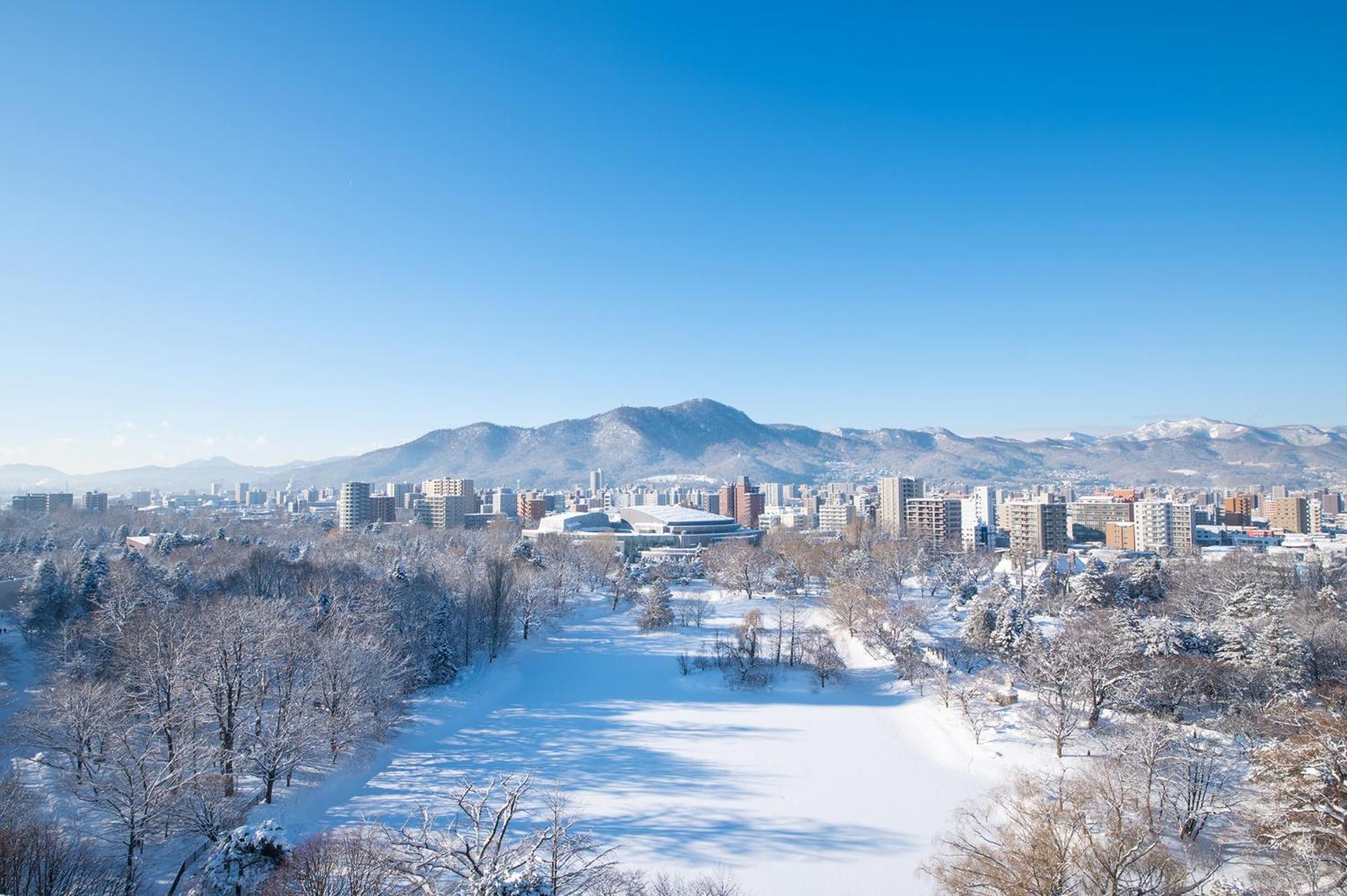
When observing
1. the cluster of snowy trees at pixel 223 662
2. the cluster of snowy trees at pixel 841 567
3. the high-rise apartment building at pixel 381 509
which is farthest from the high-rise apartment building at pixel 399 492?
the cluster of snowy trees at pixel 223 662

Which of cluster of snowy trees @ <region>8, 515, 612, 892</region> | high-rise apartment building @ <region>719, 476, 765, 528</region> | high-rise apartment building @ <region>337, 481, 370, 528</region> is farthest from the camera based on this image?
high-rise apartment building @ <region>719, 476, 765, 528</region>

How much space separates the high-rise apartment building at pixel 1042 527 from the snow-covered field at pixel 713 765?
47517 millimetres

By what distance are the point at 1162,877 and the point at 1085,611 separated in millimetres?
25544

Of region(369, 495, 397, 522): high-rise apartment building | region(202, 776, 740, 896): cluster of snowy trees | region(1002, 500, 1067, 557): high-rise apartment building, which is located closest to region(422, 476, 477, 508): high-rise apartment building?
region(369, 495, 397, 522): high-rise apartment building

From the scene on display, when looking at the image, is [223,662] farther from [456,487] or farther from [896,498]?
[456,487]

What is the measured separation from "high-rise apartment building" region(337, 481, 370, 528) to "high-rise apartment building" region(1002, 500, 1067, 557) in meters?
82.0

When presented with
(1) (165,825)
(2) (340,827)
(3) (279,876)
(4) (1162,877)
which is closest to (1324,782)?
(4) (1162,877)

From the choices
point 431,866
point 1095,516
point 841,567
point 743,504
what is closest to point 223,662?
point 431,866

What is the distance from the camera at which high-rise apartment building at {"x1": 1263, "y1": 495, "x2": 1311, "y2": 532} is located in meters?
85.2

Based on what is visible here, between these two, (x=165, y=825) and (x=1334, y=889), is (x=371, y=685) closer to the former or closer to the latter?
(x=165, y=825)

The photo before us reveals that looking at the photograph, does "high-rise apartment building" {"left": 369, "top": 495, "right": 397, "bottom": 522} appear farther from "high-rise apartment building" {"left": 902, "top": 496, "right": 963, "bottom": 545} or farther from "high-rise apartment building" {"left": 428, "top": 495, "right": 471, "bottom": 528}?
"high-rise apartment building" {"left": 902, "top": 496, "right": 963, "bottom": 545}

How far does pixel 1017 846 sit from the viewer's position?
12344 millimetres

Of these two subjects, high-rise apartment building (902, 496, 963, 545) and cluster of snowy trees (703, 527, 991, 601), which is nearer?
cluster of snowy trees (703, 527, 991, 601)

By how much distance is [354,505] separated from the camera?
3760 inches
